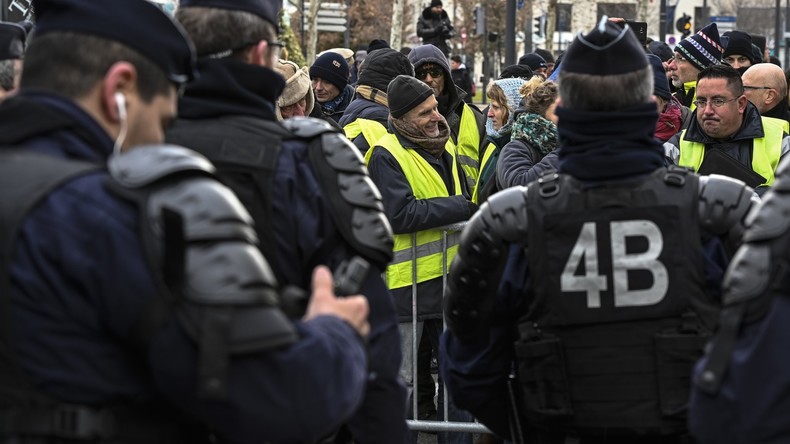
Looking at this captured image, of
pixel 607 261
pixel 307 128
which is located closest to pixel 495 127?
pixel 607 261

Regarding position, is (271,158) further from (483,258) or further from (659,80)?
(659,80)

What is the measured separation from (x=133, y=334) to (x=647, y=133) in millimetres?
1785

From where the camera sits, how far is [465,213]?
6.65m

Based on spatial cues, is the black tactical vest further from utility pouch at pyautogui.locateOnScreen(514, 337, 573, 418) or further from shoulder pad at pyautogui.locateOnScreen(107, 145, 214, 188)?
shoulder pad at pyautogui.locateOnScreen(107, 145, 214, 188)

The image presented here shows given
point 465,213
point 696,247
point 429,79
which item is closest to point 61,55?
point 696,247

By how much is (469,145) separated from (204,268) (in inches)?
231

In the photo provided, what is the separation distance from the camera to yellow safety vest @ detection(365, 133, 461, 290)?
21.7ft

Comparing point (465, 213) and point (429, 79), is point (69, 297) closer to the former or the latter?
point (465, 213)

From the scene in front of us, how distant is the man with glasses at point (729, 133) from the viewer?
6586 millimetres

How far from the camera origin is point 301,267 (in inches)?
131

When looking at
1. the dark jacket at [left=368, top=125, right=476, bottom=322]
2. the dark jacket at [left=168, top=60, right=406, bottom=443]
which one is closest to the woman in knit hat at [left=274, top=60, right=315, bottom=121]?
the dark jacket at [left=368, top=125, right=476, bottom=322]

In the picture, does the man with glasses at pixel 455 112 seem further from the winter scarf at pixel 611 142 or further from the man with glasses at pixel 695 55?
the winter scarf at pixel 611 142

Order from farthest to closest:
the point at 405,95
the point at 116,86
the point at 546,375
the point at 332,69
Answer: the point at 332,69
the point at 405,95
the point at 546,375
the point at 116,86

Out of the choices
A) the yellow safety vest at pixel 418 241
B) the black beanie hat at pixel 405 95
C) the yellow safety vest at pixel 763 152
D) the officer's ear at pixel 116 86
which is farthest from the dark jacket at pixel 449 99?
the officer's ear at pixel 116 86
